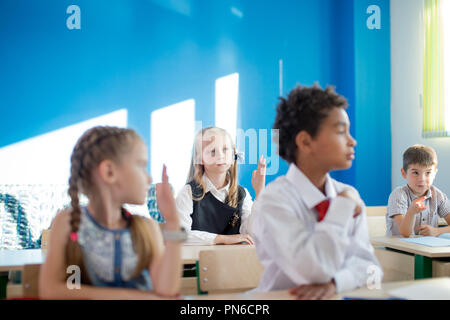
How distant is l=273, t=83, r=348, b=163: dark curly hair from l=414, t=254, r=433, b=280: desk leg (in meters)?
1.11

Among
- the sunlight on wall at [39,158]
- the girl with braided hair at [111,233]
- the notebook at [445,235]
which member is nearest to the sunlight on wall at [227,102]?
the sunlight on wall at [39,158]

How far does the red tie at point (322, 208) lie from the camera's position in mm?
1203

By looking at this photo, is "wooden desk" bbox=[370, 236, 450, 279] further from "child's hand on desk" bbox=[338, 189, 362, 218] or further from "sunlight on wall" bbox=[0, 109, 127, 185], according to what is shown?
"sunlight on wall" bbox=[0, 109, 127, 185]

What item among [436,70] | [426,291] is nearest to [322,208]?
[426,291]

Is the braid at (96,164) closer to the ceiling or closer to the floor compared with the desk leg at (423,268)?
closer to the ceiling

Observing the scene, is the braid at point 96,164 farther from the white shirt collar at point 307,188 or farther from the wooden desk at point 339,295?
the white shirt collar at point 307,188

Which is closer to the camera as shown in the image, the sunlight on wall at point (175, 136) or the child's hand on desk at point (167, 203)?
the child's hand on desk at point (167, 203)

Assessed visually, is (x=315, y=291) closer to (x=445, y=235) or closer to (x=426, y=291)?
(x=426, y=291)

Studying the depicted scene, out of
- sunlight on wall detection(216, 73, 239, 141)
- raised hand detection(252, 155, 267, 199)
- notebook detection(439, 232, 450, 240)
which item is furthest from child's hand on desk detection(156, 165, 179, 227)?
sunlight on wall detection(216, 73, 239, 141)

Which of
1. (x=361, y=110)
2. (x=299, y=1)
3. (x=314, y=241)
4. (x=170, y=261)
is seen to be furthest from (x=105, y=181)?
(x=299, y=1)

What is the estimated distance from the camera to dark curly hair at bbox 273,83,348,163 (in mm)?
1263

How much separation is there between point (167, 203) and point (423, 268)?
156 cm

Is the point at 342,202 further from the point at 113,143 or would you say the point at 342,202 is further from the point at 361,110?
the point at 361,110
